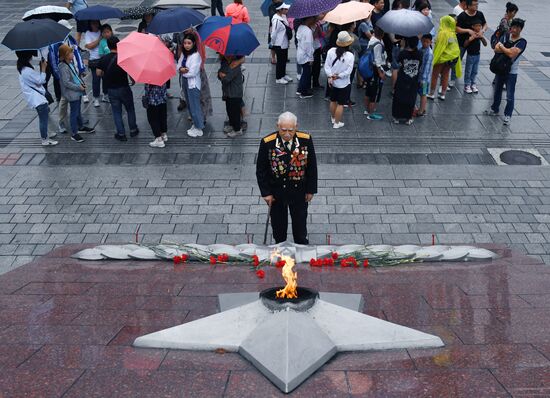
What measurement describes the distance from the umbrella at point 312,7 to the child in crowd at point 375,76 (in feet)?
3.22

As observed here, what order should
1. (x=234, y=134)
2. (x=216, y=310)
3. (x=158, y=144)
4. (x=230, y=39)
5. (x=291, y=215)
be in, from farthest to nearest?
1. (x=234, y=134)
2. (x=158, y=144)
3. (x=230, y=39)
4. (x=291, y=215)
5. (x=216, y=310)

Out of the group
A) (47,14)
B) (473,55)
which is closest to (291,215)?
(473,55)

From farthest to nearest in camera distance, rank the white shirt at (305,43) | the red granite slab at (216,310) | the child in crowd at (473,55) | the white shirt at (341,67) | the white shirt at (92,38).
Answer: the child in crowd at (473,55) < the white shirt at (305,43) < the white shirt at (92,38) < the white shirt at (341,67) < the red granite slab at (216,310)

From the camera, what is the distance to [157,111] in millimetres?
11305

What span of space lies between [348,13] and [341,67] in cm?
132

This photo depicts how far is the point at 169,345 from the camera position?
4730 mm

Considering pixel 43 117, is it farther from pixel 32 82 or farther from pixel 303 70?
pixel 303 70

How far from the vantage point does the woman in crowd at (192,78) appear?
36.7 ft

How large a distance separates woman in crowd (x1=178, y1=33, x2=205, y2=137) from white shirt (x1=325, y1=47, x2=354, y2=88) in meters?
2.32

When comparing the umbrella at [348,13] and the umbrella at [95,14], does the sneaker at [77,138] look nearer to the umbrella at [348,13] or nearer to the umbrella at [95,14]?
the umbrella at [95,14]

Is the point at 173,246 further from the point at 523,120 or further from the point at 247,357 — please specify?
the point at 523,120

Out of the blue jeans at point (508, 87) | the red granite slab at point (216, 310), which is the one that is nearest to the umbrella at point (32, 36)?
the red granite slab at point (216, 310)

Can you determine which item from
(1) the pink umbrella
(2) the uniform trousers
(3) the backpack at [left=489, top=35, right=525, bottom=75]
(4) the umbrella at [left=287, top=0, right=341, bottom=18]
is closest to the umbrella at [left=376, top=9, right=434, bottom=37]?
(4) the umbrella at [left=287, top=0, right=341, bottom=18]

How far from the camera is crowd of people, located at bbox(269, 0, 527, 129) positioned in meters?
11.6
